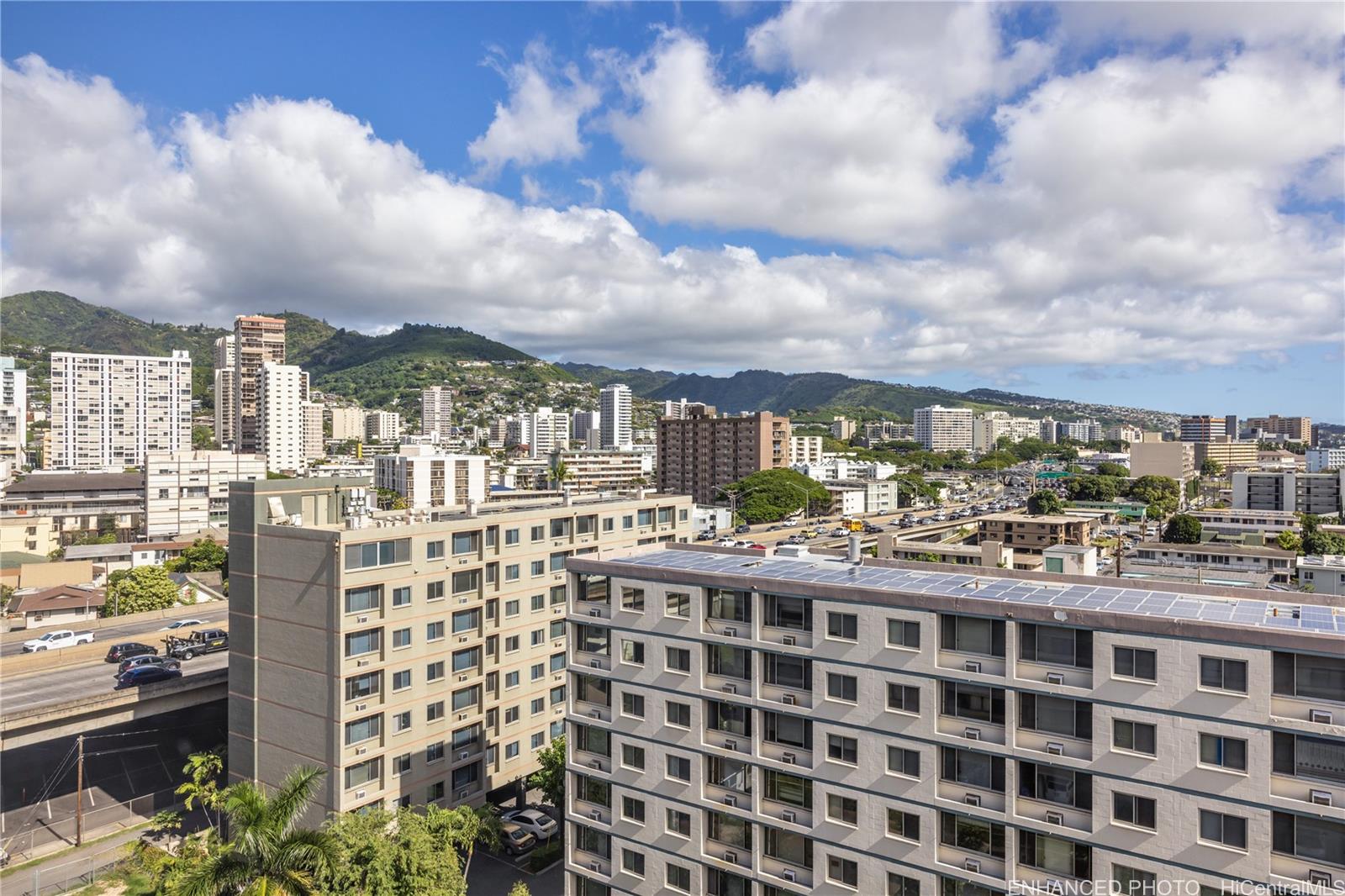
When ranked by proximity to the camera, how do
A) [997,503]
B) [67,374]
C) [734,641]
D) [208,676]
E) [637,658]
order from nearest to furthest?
[734,641]
[637,658]
[208,676]
[997,503]
[67,374]

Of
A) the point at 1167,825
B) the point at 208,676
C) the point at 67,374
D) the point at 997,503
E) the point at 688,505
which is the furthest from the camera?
the point at 67,374

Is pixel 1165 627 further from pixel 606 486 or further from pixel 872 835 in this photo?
pixel 606 486

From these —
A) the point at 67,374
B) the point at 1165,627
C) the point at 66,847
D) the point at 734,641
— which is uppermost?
the point at 67,374

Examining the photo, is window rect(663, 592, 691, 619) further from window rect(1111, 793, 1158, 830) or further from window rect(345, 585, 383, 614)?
window rect(345, 585, 383, 614)

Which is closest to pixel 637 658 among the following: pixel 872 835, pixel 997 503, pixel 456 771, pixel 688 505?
pixel 872 835

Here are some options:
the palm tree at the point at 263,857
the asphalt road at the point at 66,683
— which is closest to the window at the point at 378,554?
the palm tree at the point at 263,857

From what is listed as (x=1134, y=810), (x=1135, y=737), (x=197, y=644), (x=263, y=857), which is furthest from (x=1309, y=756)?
(x=197, y=644)

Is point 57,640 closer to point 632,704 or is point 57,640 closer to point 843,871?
point 632,704

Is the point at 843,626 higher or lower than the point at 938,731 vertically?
higher
